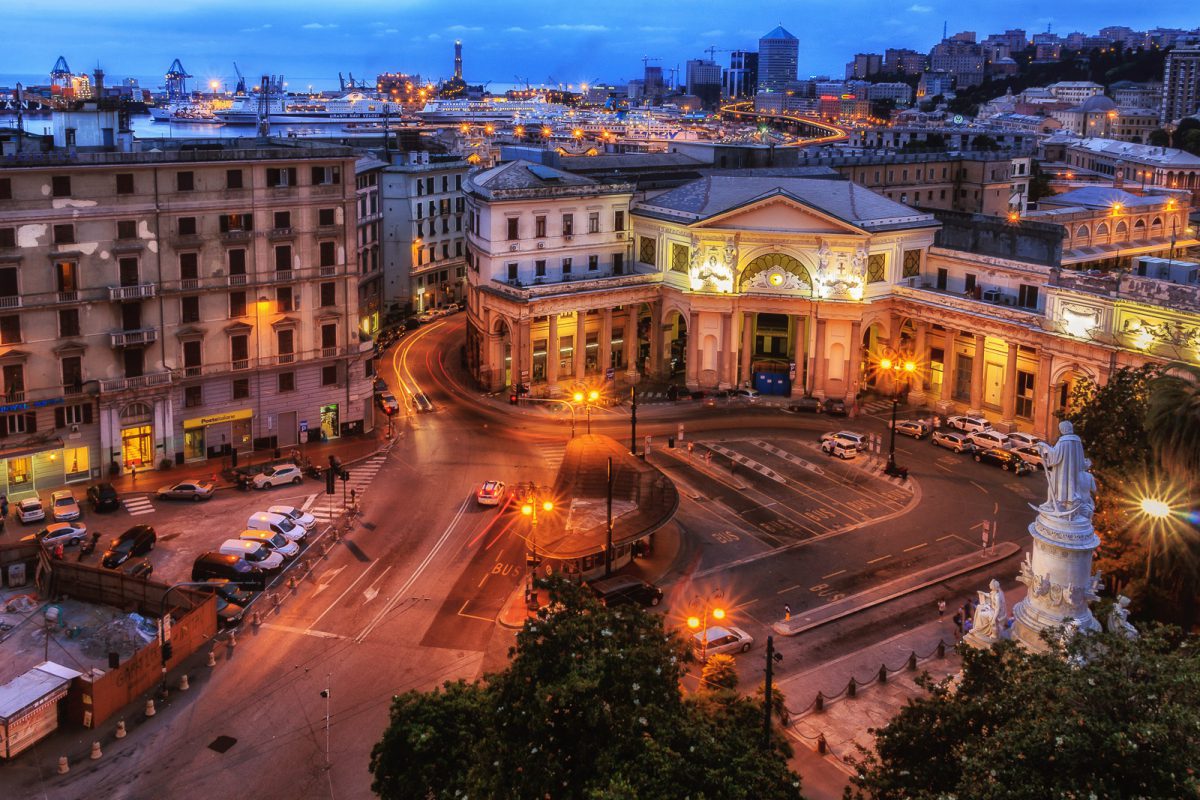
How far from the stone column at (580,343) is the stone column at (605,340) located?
1.68 m

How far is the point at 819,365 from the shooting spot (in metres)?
94.5

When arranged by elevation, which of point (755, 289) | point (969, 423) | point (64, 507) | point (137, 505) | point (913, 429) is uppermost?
point (755, 289)

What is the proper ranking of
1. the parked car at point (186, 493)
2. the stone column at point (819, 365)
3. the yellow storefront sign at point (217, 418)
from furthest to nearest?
the stone column at point (819, 365)
the yellow storefront sign at point (217, 418)
the parked car at point (186, 493)

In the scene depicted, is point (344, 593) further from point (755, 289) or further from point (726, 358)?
point (755, 289)

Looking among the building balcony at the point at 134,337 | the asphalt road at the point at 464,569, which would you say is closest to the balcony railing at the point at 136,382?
the building balcony at the point at 134,337

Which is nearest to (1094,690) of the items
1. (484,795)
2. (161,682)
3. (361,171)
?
(484,795)

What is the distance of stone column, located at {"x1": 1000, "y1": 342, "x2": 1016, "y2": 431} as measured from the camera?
84.8m

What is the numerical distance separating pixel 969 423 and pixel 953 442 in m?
4.21

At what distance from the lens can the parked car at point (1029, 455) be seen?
77.8 meters

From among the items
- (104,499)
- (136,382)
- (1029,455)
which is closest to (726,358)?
(1029,455)

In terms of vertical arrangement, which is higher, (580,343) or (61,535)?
(580,343)

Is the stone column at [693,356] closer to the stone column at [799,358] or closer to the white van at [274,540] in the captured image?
the stone column at [799,358]

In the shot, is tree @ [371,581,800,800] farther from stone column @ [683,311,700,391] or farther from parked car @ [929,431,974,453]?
stone column @ [683,311,700,391]

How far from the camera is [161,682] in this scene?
48656 millimetres
